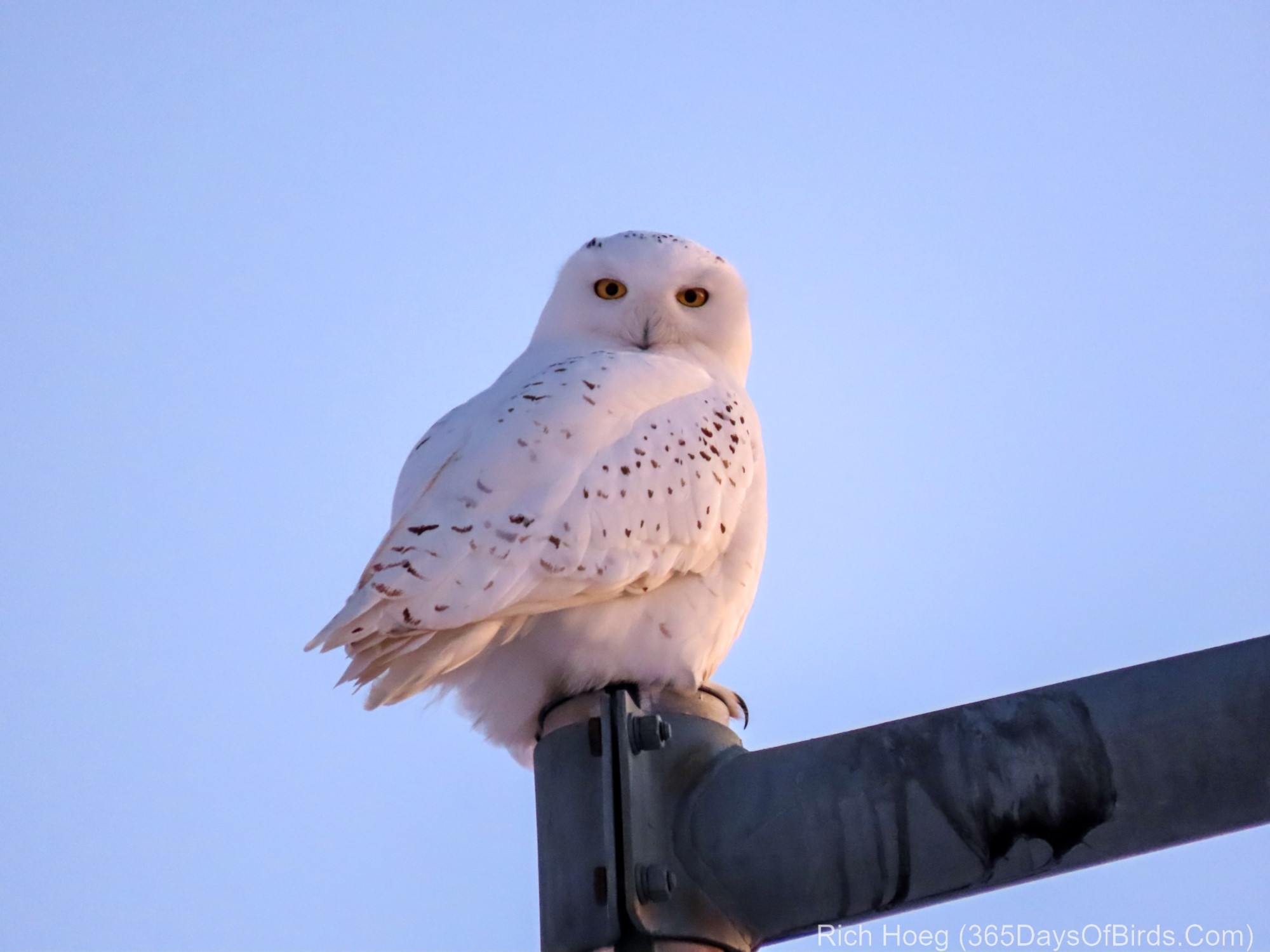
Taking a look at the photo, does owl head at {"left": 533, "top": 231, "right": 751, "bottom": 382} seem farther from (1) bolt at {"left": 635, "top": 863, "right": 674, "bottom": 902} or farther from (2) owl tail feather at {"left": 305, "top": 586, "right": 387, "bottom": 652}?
(1) bolt at {"left": 635, "top": 863, "right": 674, "bottom": 902}

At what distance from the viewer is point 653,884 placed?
1.97 meters

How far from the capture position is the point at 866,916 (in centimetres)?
188

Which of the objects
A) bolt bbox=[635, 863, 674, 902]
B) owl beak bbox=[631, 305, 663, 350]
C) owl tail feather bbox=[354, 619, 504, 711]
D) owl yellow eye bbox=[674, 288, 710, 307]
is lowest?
bolt bbox=[635, 863, 674, 902]

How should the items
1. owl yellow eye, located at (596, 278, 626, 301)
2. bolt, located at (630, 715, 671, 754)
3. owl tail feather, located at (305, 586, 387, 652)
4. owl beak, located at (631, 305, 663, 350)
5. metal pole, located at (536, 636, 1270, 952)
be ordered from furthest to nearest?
1. owl yellow eye, located at (596, 278, 626, 301)
2. owl beak, located at (631, 305, 663, 350)
3. owl tail feather, located at (305, 586, 387, 652)
4. bolt, located at (630, 715, 671, 754)
5. metal pole, located at (536, 636, 1270, 952)

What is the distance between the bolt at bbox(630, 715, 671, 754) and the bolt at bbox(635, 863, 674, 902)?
7.5 inches

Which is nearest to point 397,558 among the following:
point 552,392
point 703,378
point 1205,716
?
point 552,392

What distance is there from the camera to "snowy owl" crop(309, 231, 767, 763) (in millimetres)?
3020

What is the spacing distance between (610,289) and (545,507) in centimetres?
151

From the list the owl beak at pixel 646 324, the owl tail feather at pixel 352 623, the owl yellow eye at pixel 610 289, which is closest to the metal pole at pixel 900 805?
the owl tail feather at pixel 352 623

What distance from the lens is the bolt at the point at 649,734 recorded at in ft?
6.94

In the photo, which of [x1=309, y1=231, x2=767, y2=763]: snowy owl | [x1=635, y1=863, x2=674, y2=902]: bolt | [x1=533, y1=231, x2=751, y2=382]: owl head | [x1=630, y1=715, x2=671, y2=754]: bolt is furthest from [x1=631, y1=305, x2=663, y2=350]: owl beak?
[x1=635, y1=863, x2=674, y2=902]: bolt

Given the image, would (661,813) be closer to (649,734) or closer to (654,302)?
(649,734)

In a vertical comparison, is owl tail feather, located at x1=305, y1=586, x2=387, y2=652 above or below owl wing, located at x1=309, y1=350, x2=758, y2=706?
below

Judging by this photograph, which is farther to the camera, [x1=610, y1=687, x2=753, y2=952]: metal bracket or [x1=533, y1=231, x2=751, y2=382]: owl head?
[x1=533, y1=231, x2=751, y2=382]: owl head
